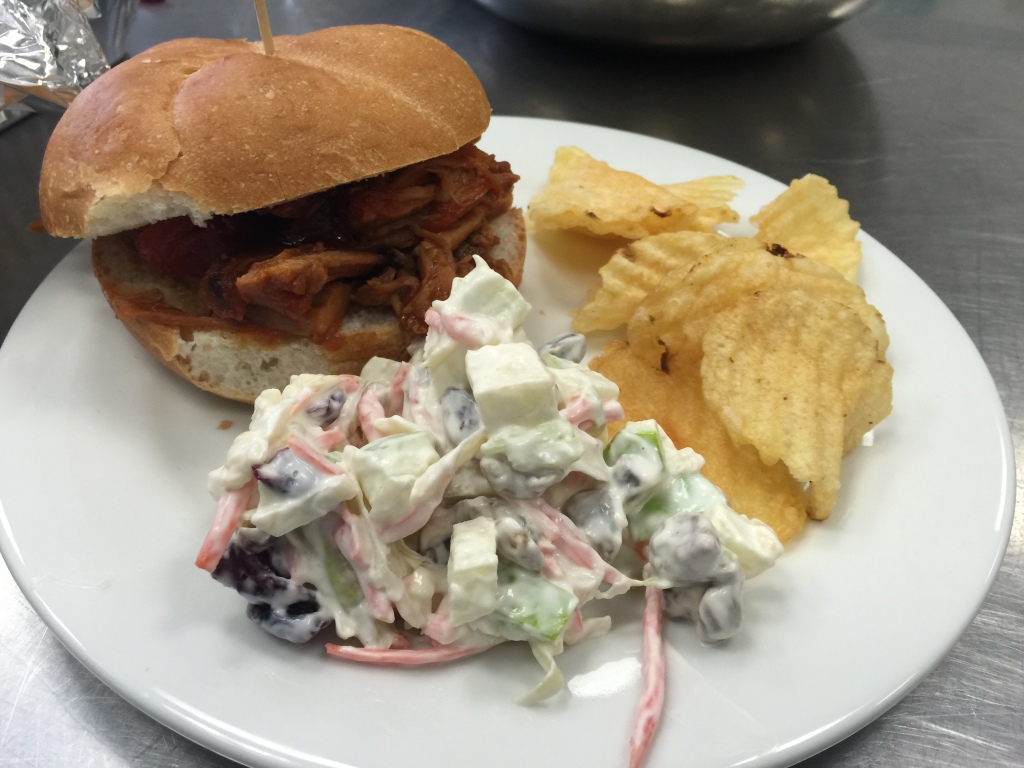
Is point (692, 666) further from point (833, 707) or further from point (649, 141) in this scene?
point (649, 141)

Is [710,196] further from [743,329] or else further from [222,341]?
[222,341]

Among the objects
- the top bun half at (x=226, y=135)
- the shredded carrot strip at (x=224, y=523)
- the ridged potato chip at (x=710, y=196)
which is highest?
the top bun half at (x=226, y=135)

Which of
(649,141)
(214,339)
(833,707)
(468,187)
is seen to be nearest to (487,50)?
(649,141)

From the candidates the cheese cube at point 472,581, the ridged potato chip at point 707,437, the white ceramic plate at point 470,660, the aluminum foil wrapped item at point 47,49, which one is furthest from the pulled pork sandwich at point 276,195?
the aluminum foil wrapped item at point 47,49

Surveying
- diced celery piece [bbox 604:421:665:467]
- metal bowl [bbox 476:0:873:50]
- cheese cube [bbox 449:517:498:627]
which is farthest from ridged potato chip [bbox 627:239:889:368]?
metal bowl [bbox 476:0:873:50]

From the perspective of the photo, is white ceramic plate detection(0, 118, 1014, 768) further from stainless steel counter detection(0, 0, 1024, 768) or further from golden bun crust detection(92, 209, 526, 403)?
stainless steel counter detection(0, 0, 1024, 768)

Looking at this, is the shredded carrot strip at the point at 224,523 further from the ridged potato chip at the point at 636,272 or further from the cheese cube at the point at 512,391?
the ridged potato chip at the point at 636,272

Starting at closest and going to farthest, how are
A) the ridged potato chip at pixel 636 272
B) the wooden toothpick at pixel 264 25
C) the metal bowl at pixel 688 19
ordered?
1. the wooden toothpick at pixel 264 25
2. the ridged potato chip at pixel 636 272
3. the metal bowl at pixel 688 19
